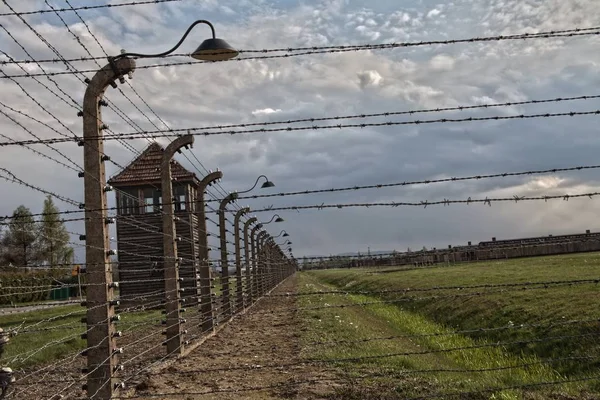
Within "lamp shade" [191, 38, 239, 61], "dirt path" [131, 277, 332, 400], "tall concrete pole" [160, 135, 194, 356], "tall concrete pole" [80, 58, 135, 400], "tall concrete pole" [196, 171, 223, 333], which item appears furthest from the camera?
Answer: "tall concrete pole" [196, 171, 223, 333]

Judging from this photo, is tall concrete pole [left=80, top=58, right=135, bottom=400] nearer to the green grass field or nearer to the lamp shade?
the lamp shade

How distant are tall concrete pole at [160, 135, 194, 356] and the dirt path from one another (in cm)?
41

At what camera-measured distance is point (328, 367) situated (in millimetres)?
9211

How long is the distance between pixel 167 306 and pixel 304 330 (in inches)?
184

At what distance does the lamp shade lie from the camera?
5.96 m

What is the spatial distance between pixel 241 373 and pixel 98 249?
3828mm

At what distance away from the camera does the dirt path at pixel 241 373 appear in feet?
25.6

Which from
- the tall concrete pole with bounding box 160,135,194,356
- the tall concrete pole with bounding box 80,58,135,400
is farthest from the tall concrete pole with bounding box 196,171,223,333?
the tall concrete pole with bounding box 80,58,135,400

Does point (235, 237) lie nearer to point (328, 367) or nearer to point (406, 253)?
point (328, 367)

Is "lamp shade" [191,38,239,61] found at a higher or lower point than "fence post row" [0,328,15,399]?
higher

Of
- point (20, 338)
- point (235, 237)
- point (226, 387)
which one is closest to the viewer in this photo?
point (226, 387)

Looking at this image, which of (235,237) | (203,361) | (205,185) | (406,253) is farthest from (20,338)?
(406,253)

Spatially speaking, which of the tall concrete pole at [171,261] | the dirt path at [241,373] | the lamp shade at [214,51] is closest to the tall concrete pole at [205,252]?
the dirt path at [241,373]

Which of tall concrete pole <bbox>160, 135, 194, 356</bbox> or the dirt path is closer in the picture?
the dirt path
